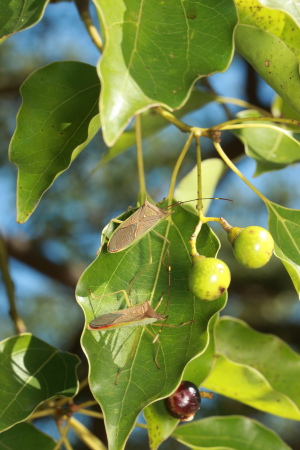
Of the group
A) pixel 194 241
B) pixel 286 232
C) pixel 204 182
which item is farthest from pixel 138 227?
pixel 204 182

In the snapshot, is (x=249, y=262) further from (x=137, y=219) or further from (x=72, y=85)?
(x=72, y=85)

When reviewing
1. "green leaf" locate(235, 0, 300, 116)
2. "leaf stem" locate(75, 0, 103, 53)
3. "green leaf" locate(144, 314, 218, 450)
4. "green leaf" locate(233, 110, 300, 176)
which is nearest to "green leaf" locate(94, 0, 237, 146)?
"green leaf" locate(235, 0, 300, 116)

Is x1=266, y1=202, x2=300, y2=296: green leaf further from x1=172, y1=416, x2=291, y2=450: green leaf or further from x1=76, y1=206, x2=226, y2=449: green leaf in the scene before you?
x1=172, y1=416, x2=291, y2=450: green leaf

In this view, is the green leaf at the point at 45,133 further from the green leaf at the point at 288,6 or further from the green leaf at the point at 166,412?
the green leaf at the point at 166,412

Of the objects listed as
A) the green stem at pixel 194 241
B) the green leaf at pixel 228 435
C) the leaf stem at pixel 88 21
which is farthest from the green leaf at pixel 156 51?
the green leaf at pixel 228 435

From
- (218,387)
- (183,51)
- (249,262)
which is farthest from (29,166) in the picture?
(218,387)

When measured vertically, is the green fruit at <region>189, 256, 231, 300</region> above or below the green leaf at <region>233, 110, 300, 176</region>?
above
